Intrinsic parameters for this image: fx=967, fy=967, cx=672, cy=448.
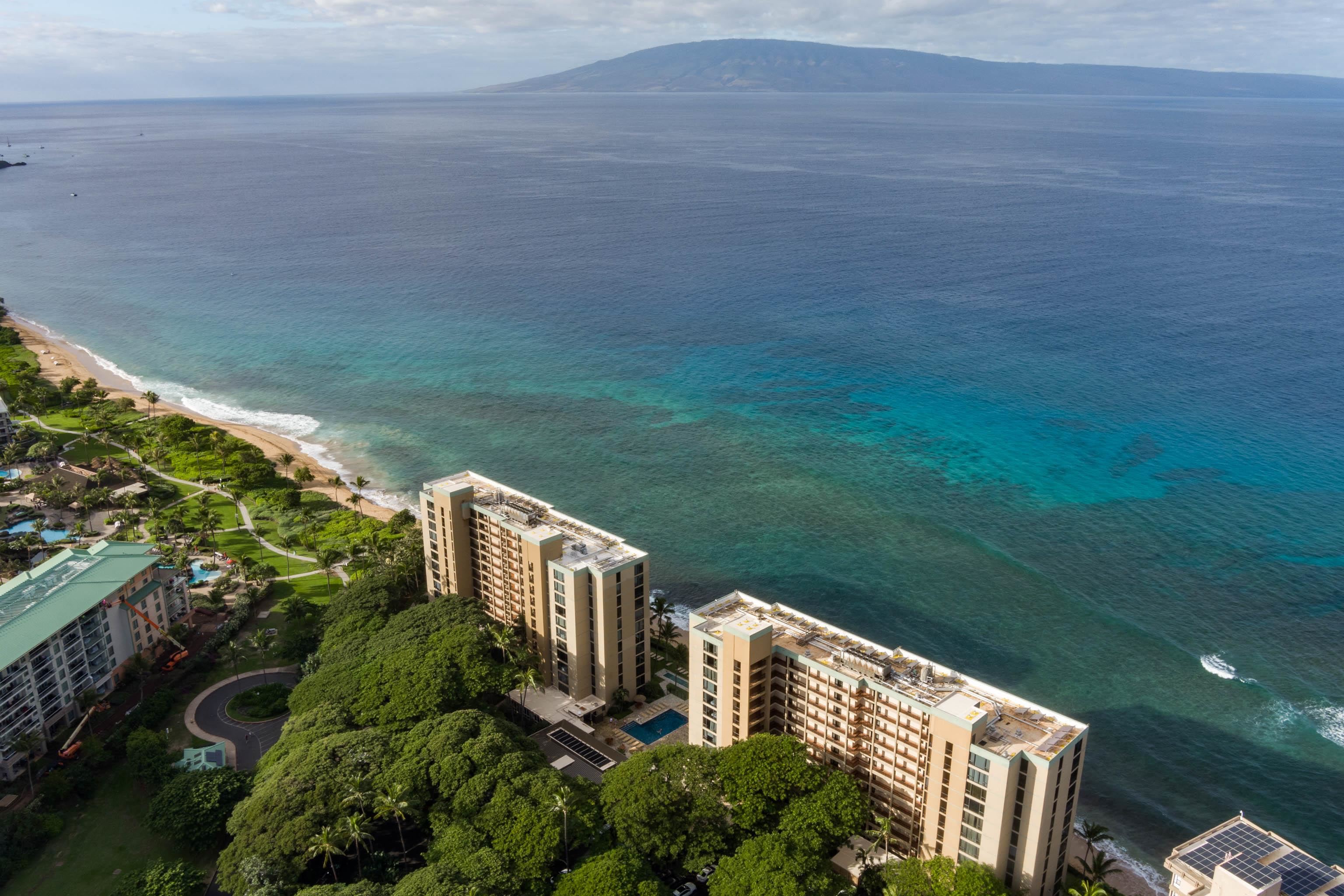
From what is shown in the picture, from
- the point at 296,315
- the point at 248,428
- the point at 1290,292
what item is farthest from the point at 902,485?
the point at 296,315

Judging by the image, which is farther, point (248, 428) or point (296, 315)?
point (296, 315)

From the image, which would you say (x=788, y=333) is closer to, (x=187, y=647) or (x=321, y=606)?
(x=321, y=606)

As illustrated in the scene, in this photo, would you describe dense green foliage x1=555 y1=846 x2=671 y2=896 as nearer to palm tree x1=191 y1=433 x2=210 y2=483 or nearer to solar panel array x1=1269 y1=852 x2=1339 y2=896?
solar panel array x1=1269 y1=852 x2=1339 y2=896

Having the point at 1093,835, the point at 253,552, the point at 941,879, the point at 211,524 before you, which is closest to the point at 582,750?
the point at 941,879

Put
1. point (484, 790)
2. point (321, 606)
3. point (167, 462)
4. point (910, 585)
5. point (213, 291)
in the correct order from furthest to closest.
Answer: point (213, 291) < point (167, 462) < point (910, 585) < point (321, 606) < point (484, 790)

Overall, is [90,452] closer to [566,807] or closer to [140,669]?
[140,669]

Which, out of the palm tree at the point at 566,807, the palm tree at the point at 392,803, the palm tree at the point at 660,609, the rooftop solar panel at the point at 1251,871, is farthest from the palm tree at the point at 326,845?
the rooftop solar panel at the point at 1251,871

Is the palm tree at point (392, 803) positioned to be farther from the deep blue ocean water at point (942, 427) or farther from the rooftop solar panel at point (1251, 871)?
the deep blue ocean water at point (942, 427)

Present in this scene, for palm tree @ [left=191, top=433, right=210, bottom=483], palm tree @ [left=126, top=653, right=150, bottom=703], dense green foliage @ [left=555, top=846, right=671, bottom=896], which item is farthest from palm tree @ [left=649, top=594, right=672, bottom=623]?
palm tree @ [left=191, top=433, right=210, bottom=483]
